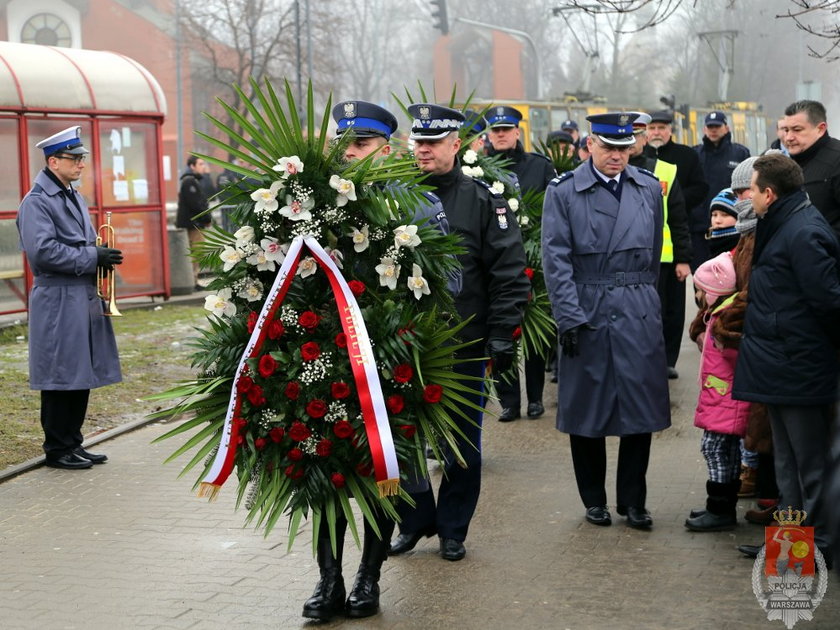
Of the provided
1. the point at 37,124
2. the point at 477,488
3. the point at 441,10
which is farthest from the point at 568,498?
the point at 441,10

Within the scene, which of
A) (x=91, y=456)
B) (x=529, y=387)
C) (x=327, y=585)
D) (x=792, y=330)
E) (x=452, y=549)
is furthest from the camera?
(x=529, y=387)

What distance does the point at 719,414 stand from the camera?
6516 mm

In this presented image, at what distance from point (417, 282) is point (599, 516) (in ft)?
7.05

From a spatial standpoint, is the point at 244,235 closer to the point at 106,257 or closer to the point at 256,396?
the point at 256,396

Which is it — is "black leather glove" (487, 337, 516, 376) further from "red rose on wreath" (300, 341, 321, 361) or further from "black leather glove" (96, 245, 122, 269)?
"black leather glove" (96, 245, 122, 269)

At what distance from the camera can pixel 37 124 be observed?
1549cm

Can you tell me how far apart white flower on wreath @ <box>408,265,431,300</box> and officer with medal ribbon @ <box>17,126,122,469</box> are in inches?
145

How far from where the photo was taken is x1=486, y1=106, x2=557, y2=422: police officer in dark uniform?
9.83 meters

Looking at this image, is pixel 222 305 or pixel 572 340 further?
pixel 572 340

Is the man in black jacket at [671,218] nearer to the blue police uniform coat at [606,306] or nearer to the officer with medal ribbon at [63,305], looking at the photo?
the blue police uniform coat at [606,306]

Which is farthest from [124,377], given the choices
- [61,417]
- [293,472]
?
[293,472]

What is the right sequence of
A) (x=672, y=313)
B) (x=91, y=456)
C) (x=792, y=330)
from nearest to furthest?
(x=792, y=330), (x=91, y=456), (x=672, y=313)

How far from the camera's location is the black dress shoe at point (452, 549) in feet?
20.4

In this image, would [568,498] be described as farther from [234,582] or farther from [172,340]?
[172,340]
